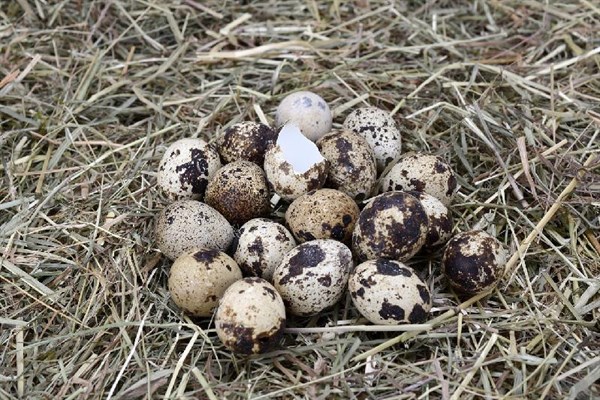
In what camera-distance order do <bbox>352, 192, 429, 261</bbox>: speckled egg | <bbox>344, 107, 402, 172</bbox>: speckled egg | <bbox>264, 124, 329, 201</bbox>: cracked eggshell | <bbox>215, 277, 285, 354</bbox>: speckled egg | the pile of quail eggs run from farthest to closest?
<bbox>344, 107, 402, 172</bbox>: speckled egg → <bbox>264, 124, 329, 201</bbox>: cracked eggshell → <bbox>352, 192, 429, 261</bbox>: speckled egg → the pile of quail eggs → <bbox>215, 277, 285, 354</bbox>: speckled egg

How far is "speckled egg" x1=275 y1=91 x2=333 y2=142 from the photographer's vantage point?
3498 millimetres

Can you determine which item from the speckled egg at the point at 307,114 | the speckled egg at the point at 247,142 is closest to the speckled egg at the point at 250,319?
the speckled egg at the point at 247,142

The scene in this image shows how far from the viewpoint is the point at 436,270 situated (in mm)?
3148

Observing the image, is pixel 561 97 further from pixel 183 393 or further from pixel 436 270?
pixel 183 393

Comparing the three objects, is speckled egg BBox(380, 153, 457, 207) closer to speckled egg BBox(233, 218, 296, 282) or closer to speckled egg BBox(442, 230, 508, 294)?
speckled egg BBox(442, 230, 508, 294)

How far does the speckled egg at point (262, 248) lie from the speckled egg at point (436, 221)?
573 mm

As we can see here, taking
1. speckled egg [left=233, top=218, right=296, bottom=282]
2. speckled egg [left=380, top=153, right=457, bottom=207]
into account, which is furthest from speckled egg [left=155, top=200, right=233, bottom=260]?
speckled egg [left=380, top=153, right=457, bottom=207]

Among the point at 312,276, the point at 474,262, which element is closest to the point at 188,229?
the point at 312,276

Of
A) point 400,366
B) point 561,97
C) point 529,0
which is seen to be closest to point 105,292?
point 400,366

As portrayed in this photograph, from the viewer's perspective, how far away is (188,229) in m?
3.02

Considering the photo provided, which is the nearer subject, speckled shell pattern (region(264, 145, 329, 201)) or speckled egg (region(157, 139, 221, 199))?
speckled shell pattern (region(264, 145, 329, 201))

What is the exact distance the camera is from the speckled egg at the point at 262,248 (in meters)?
A: 2.99

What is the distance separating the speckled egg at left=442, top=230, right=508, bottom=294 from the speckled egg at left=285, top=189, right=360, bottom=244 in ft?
1.40

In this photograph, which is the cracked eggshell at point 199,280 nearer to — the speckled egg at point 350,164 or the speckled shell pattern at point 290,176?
the speckled shell pattern at point 290,176
